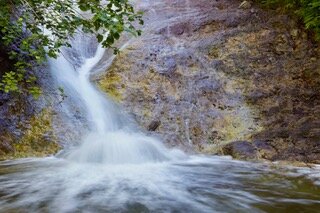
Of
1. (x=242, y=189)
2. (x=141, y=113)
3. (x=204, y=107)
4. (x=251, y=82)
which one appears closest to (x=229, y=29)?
(x=251, y=82)

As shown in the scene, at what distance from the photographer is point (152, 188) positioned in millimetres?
3766

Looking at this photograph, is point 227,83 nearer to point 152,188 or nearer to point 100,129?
point 100,129

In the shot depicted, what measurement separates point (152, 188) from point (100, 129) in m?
2.64

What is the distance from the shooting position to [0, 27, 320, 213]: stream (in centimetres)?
324

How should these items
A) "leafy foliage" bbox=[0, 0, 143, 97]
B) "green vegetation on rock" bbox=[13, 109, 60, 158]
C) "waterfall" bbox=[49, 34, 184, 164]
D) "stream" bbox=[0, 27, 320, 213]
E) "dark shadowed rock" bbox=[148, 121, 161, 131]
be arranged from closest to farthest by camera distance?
1. "leafy foliage" bbox=[0, 0, 143, 97]
2. "stream" bbox=[0, 27, 320, 213]
3. "waterfall" bbox=[49, 34, 184, 164]
4. "green vegetation on rock" bbox=[13, 109, 60, 158]
5. "dark shadowed rock" bbox=[148, 121, 161, 131]

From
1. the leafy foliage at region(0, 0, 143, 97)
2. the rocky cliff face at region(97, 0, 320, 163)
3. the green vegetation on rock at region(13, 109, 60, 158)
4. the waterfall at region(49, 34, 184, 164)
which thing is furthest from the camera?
the rocky cliff face at region(97, 0, 320, 163)

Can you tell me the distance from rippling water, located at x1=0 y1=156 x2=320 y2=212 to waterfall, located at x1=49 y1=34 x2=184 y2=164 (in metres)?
0.27

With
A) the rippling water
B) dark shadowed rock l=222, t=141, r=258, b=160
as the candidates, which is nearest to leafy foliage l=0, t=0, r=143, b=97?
the rippling water

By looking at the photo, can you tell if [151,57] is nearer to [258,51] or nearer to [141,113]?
[141,113]

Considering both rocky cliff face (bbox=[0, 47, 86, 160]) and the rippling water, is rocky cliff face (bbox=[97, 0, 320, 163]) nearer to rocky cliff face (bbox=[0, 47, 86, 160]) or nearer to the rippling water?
the rippling water

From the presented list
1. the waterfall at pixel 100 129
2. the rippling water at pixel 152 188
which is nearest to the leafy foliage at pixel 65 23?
the waterfall at pixel 100 129

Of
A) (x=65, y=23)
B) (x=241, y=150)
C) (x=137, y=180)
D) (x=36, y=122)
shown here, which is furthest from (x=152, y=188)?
(x=36, y=122)

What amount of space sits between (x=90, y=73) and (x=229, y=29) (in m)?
3.54

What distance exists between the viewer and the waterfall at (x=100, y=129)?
5.17m
